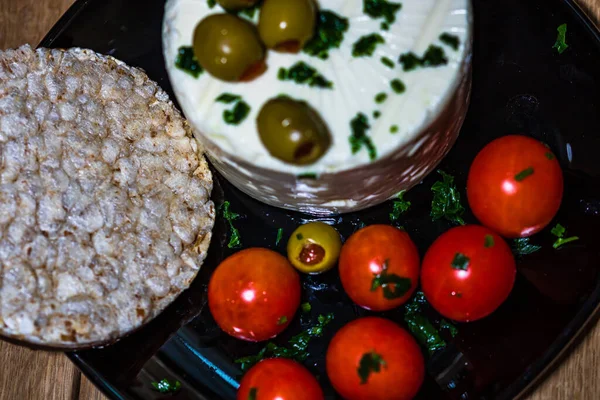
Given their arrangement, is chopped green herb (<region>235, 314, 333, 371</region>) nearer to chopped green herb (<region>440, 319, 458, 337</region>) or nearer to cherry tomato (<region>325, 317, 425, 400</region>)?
cherry tomato (<region>325, 317, 425, 400</region>)

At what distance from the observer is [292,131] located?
2.02m

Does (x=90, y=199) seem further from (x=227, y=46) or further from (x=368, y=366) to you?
(x=368, y=366)

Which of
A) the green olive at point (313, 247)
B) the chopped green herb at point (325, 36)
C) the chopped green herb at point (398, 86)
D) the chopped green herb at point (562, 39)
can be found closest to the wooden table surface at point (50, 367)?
the chopped green herb at point (562, 39)

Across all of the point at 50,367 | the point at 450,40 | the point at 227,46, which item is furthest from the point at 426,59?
the point at 50,367

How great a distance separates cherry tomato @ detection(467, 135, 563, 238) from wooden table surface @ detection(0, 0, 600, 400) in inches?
18.6

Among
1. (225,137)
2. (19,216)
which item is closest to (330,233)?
(225,137)

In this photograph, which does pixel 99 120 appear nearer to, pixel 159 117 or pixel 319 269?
pixel 159 117

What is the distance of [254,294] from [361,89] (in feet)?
2.22

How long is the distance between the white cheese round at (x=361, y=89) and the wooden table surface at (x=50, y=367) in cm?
90

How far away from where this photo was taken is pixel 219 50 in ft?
6.68

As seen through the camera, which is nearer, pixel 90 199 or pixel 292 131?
pixel 292 131

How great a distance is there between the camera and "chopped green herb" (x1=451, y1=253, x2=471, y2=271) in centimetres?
224

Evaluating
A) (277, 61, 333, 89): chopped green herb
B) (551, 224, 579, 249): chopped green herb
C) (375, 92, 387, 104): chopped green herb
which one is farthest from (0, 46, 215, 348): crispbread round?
(551, 224, 579, 249): chopped green herb

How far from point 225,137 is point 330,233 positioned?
0.46 meters
